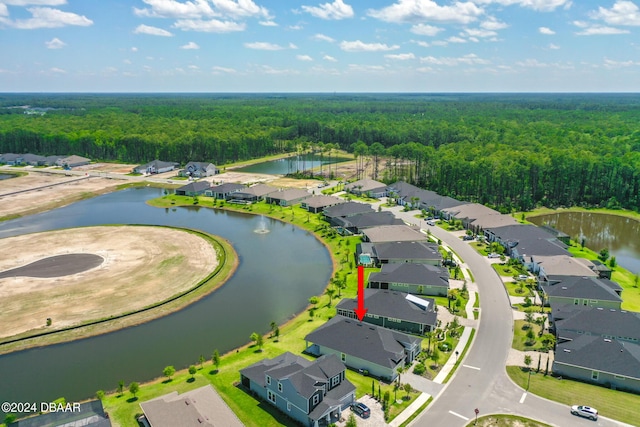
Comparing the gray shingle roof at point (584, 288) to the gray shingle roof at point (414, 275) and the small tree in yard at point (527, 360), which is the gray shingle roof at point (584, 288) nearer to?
the gray shingle roof at point (414, 275)

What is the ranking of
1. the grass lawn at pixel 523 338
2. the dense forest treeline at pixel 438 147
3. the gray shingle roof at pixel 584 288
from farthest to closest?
the dense forest treeline at pixel 438 147 < the gray shingle roof at pixel 584 288 < the grass lawn at pixel 523 338

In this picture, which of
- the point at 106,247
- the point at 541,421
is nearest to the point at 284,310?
the point at 541,421

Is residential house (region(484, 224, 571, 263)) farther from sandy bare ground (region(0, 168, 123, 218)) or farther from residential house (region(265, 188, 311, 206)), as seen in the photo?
sandy bare ground (region(0, 168, 123, 218))

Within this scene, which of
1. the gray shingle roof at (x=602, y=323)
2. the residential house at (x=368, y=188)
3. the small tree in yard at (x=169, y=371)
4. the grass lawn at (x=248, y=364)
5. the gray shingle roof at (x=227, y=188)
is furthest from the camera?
the gray shingle roof at (x=227, y=188)

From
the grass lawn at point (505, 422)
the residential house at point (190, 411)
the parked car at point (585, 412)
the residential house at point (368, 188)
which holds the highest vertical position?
the residential house at point (368, 188)

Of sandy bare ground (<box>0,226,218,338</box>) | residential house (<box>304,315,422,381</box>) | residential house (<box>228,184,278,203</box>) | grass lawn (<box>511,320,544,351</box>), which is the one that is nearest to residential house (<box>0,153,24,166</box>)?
sandy bare ground (<box>0,226,218,338</box>)

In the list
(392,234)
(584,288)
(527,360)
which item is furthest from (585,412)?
(392,234)

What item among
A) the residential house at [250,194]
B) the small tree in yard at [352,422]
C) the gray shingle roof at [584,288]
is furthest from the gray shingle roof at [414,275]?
the residential house at [250,194]
